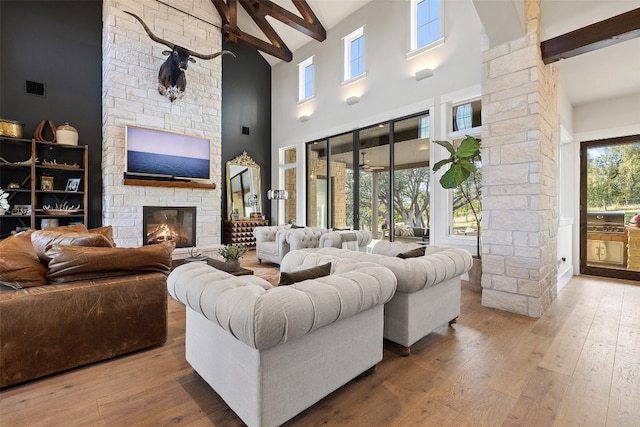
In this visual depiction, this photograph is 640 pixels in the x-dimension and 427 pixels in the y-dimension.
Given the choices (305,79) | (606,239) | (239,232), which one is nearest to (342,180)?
(239,232)

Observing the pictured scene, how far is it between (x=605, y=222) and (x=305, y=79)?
705 centimetres

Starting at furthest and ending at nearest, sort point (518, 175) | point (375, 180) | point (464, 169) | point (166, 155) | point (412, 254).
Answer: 1. point (375, 180)
2. point (166, 155)
3. point (464, 169)
4. point (518, 175)
5. point (412, 254)

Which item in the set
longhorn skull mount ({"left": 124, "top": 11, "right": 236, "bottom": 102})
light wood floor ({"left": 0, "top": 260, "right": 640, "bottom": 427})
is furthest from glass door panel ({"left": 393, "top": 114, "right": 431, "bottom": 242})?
longhorn skull mount ({"left": 124, "top": 11, "right": 236, "bottom": 102})

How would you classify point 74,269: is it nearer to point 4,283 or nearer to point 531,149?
point 4,283

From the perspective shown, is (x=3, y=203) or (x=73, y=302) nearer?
(x=73, y=302)

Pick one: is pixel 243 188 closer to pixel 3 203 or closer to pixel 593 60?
pixel 3 203

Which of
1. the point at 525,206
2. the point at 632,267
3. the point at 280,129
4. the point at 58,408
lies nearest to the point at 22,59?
the point at 280,129

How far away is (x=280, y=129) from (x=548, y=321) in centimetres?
723

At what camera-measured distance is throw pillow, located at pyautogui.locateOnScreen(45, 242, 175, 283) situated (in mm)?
1996

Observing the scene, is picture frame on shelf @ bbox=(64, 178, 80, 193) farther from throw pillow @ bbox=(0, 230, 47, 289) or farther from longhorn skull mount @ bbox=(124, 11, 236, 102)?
throw pillow @ bbox=(0, 230, 47, 289)

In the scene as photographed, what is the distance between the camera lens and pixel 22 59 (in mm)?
5027

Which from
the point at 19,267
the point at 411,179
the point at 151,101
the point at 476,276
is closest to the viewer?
the point at 19,267

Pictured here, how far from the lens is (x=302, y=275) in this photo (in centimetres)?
183

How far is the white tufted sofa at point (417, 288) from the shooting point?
213 centimetres
